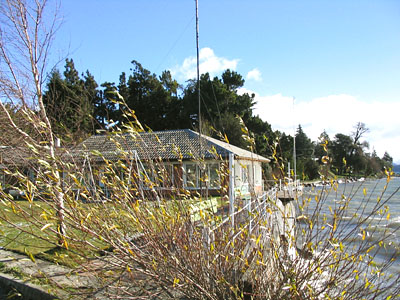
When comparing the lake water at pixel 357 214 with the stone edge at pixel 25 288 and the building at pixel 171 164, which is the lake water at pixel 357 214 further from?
the stone edge at pixel 25 288

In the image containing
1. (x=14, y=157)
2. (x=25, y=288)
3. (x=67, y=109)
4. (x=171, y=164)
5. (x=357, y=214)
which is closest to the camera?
(x=357, y=214)

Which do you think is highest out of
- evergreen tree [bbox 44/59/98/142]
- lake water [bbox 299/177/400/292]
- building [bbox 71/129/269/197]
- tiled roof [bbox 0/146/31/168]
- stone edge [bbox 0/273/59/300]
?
evergreen tree [bbox 44/59/98/142]

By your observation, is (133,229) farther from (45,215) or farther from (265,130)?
(265,130)

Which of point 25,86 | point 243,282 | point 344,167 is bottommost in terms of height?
point 243,282

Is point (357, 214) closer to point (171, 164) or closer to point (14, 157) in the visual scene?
point (171, 164)

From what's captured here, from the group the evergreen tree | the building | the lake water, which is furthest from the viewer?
the evergreen tree

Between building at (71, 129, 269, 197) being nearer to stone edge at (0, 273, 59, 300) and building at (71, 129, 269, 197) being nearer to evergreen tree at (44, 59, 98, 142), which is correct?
evergreen tree at (44, 59, 98, 142)

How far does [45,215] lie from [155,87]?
39.6m

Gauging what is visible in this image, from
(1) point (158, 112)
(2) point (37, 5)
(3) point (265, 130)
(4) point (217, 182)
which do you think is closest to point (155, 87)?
(1) point (158, 112)

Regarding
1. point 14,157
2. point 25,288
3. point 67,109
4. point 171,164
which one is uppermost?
point 67,109

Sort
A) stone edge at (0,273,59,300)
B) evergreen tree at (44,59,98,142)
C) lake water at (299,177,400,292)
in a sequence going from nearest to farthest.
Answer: lake water at (299,177,400,292) < stone edge at (0,273,59,300) < evergreen tree at (44,59,98,142)

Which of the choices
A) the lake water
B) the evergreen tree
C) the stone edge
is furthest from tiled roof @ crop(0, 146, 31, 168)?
the lake water

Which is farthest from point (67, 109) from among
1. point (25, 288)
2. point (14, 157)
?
point (25, 288)

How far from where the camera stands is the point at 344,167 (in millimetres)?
3068
